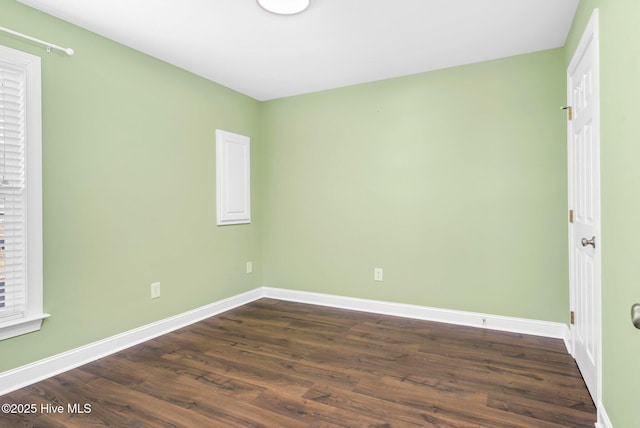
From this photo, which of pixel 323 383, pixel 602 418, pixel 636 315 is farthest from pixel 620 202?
pixel 323 383

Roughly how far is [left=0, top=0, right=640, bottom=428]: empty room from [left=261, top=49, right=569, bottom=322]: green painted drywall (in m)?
0.02

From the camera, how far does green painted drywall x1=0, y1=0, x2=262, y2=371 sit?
2.28 m

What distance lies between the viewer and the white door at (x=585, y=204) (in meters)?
1.78

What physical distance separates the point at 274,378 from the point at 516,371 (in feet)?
5.22

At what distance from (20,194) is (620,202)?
3.14 m

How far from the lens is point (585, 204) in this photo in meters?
2.17

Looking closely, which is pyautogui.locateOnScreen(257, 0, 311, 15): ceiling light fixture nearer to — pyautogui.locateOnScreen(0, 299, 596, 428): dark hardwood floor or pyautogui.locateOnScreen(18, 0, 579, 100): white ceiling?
pyautogui.locateOnScreen(18, 0, 579, 100): white ceiling

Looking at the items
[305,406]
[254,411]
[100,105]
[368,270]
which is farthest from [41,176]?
[368,270]

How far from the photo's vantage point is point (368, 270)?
12.0ft

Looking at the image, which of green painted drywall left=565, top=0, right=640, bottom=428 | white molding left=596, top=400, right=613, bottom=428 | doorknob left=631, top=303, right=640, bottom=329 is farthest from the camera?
white molding left=596, top=400, right=613, bottom=428

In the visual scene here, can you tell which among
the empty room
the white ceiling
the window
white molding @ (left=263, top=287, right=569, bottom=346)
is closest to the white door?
the empty room

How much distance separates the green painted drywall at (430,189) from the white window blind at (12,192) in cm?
242

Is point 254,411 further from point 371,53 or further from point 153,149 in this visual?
point 371,53

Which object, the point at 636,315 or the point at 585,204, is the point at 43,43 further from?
the point at 585,204
